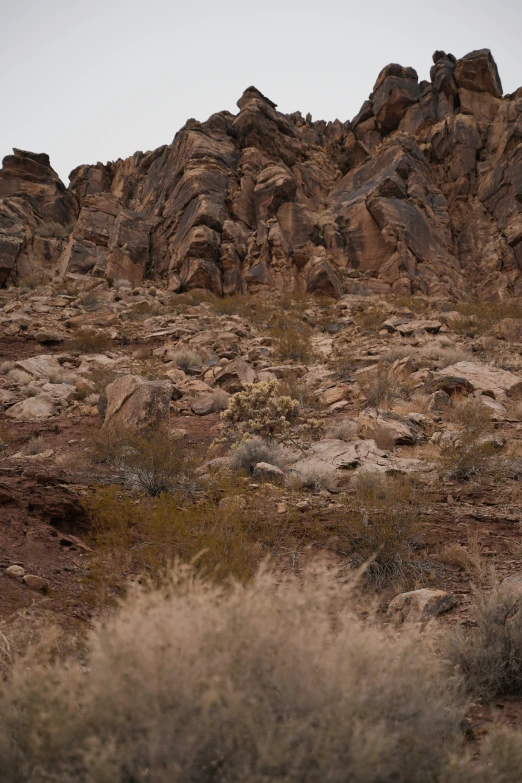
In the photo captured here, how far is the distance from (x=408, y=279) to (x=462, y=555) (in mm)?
21091

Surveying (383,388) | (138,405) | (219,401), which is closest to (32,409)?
(138,405)

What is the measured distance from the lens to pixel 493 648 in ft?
9.53

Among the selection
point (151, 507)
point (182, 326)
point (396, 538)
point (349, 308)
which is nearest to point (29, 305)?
point (182, 326)

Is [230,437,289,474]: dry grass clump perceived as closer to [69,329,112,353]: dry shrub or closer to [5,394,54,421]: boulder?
[5,394,54,421]: boulder

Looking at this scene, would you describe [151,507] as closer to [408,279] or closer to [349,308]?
[349,308]

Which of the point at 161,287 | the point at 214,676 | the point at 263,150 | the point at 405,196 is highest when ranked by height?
the point at 263,150

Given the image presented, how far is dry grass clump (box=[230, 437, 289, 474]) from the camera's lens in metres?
7.25

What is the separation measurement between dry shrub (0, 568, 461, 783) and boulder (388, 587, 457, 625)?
69.1 inches

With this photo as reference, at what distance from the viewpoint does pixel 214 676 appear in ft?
5.07

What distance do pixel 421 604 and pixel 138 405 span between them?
6.49 meters

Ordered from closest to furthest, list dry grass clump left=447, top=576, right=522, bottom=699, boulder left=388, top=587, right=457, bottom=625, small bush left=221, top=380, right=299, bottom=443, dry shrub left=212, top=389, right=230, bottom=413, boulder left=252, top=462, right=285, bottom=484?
dry grass clump left=447, top=576, right=522, bottom=699, boulder left=388, top=587, right=457, bottom=625, boulder left=252, top=462, right=285, bottom=484, small bush left=221, top=380, right=299, bottom=443, dry shrub left=212, top=389, right=230, bottom=413

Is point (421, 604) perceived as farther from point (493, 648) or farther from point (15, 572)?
point (15, 572)

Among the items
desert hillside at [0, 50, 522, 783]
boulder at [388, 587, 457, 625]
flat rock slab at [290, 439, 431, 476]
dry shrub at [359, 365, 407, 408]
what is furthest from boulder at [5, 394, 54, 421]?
boulder at [388, 587, 457, 625]

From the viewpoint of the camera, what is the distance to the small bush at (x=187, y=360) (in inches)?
542
